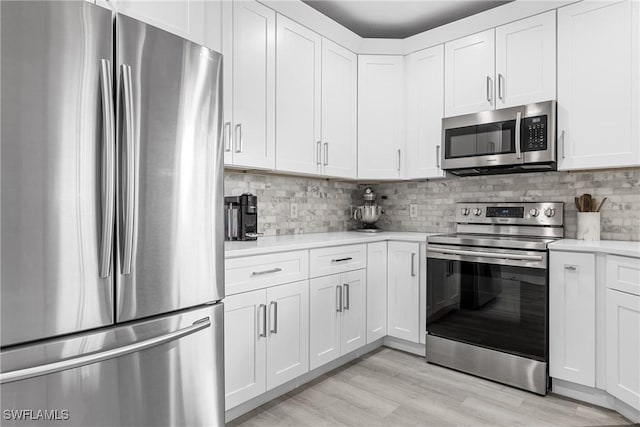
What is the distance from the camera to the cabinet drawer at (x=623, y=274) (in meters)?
2.00

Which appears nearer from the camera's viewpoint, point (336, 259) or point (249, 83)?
point (249, 83)

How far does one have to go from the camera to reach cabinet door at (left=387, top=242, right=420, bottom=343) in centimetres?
292

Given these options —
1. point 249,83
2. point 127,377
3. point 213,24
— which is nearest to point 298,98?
point 249,83

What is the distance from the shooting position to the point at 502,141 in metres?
2.74

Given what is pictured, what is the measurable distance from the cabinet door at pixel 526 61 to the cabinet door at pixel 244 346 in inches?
87.3

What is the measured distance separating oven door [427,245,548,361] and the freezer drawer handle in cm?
183

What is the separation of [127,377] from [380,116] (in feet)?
8.88

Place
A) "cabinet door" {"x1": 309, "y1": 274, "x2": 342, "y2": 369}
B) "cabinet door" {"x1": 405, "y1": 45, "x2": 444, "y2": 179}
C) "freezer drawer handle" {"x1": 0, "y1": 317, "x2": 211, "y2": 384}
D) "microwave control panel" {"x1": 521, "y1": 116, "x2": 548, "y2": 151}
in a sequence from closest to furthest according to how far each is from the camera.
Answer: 1. "freezer drawer handle" {"x1": 0, "y1": 317, "x2": 211, "y2": 384}
2. "cabinet door" {"x1": 309, "y1": 274, "x2": 342, "y2": 369}
3. "microwave control panel" {"x1": 521, "y1": 116, "x2": 548, "y2": 151}
4. "cabinet door" {"x1": 405, "y1": 45, "x2": 444, "y2": 179}

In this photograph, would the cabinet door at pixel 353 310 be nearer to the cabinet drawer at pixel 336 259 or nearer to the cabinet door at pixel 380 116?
the cabinet drawer at pixel 336 259

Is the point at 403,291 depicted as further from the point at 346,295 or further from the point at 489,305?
the point at 489,305

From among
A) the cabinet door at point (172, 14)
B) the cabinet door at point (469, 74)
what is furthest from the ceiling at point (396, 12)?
the cabinet door at point (172, 14)

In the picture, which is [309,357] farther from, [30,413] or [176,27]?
[176,27]

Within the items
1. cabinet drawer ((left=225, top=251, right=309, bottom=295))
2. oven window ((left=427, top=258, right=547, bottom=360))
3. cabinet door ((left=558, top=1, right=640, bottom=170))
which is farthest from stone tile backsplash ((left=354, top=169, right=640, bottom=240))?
cabinet drawer ((left=225, top=251, right=309, bottom=295))

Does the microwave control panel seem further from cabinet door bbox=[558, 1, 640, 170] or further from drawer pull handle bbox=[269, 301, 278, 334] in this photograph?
drawer pull handle bbox=[269, 301, 278, 334]
